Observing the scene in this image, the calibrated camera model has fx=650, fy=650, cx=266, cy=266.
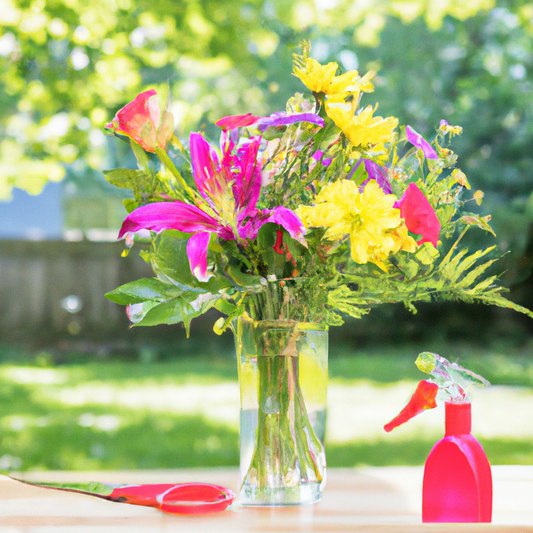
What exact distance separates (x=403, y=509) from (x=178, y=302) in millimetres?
391

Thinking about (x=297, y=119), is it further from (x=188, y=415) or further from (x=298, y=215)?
(x=188, y=415)

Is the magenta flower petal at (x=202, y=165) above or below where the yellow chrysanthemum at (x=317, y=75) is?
below

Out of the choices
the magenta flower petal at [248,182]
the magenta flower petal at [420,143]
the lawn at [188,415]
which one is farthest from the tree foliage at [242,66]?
the magenta flower petal at [248,182]

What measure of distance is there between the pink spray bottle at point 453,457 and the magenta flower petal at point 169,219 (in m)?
0.30

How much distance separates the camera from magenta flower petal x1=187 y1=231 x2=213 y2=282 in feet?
2.26

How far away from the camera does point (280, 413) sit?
812 mm

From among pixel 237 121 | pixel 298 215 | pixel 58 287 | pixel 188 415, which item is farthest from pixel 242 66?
pixel 298 215

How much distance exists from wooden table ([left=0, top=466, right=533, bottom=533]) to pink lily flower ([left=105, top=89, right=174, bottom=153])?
0.44 meters

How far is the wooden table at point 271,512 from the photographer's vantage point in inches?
29.1

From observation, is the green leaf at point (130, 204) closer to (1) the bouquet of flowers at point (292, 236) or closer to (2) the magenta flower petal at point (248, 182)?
(1) the bouquet of flowers at point (292, 236)

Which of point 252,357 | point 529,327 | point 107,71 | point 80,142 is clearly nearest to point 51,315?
point 80,142

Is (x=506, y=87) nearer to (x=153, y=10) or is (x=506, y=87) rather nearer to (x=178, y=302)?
(x=153, y=10)

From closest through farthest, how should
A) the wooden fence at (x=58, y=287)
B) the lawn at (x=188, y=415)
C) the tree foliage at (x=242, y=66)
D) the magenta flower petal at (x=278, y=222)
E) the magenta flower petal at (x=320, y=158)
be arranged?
the magenta flower petal at (x=278, y=222)
the magenta flower petal at (x=320, y=158)
the lawn at (x=188, y=415)
the tree foliage at (x=242, y=66)
the wooden fence at (x=58, y=287)

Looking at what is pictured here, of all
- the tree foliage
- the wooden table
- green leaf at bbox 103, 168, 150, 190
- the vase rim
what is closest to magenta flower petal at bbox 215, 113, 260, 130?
green leaf at bbox 103, 168, 150, 190
